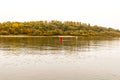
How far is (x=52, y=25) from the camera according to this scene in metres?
192

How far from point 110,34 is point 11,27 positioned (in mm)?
82141

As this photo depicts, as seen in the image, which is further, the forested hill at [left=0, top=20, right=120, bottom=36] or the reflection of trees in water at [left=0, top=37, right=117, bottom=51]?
the forested hill at [left=0, top=20, right=120, bottom=36]

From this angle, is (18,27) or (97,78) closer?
(97,78)

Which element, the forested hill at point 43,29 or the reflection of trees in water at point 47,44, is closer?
the reflection of trees in water at point 47,44

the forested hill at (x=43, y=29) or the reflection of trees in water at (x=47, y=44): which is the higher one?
the forested hill at (x=43, y=29)

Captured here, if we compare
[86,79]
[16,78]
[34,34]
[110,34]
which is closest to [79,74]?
[86,79]

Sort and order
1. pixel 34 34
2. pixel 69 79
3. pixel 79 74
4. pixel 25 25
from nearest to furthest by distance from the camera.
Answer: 1. pixel 69 79
2. pixel 79 74
3. pixel 34 34
4. pixel 25 25

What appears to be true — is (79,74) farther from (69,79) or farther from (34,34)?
(34,34)

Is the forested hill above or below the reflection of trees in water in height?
above

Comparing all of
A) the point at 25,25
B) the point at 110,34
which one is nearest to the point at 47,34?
the point at 25,25

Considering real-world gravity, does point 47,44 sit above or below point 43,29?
below

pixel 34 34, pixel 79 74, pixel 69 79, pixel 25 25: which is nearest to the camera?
pixel 69 79

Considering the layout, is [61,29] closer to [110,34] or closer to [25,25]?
[25,25]

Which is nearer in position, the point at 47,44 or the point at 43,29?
the point at 47,44
